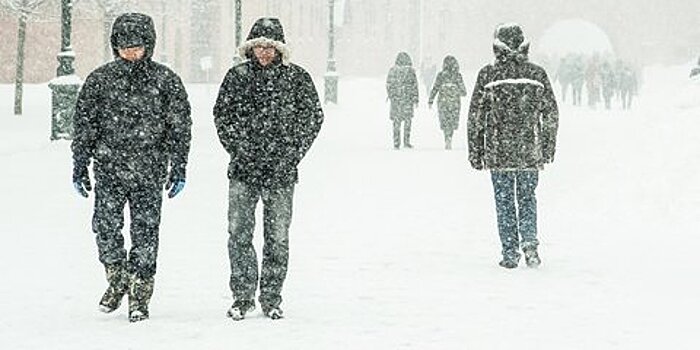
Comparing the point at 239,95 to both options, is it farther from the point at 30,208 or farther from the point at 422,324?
the point at 30,208

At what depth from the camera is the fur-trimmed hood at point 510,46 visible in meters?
9.01

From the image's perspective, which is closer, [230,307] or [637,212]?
[230,307]

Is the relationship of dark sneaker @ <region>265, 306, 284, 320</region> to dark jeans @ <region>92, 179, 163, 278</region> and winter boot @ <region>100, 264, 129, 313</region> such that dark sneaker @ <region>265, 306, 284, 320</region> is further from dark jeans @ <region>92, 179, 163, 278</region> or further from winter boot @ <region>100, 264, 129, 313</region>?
winter boot @ <region>100, 264, 129, 313</region>

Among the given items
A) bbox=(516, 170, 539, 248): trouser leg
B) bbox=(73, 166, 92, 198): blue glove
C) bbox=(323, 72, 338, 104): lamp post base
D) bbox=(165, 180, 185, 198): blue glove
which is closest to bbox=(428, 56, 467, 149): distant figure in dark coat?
bbox=(516, 170, 539, 248): trouser leg

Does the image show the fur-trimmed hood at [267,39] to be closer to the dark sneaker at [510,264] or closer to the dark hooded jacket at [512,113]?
the dark hooded jacket at [512,113]

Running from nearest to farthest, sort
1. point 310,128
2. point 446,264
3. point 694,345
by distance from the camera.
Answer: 1. point 694,345
2. point 310,128
3. point 446,264

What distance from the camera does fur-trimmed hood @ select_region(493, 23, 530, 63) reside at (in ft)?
29.6

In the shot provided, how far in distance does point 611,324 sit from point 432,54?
7020 centimetres

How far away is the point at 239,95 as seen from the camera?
6.78m

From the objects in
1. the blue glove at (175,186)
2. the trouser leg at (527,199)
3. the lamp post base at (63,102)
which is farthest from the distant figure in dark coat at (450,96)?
the blue glove at (175,186)

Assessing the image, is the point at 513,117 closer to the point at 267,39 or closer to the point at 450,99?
the point at 267,39

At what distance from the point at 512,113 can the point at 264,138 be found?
9.07ft

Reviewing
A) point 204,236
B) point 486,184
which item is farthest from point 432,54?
point 204,236

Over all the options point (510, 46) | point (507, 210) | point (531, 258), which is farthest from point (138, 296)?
point (510, 46)
